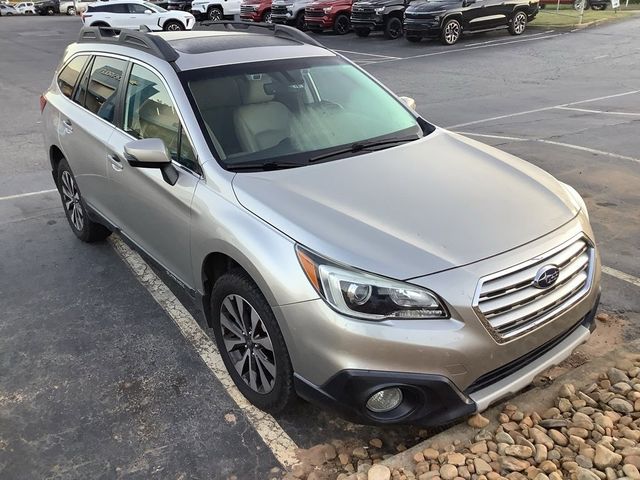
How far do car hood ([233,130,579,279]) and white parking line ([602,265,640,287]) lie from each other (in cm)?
133

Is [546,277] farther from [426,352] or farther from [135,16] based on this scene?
[135,16]

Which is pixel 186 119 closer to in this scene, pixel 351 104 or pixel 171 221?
pixel 171 221

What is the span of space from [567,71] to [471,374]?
44.6 feet

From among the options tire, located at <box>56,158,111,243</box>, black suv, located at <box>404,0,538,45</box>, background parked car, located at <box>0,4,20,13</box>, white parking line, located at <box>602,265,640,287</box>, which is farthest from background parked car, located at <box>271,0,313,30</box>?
background parked car, located at <box>0,4,20,13</box>

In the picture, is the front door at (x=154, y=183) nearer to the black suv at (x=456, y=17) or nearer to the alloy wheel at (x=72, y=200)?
the alloy wheel at (x=72, y=200)

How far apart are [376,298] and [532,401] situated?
1.11 meters

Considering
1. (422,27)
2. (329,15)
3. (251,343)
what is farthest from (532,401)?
(329,15)

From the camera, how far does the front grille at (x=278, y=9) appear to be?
24078mm

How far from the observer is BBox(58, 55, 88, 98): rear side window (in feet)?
16.1

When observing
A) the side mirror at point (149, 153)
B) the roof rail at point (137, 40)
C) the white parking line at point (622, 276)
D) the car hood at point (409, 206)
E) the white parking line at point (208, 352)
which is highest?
the roof rail at point (137, 40)

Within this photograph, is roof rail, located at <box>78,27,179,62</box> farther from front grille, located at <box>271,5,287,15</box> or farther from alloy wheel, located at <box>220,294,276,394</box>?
front grille, located at <box>271,5,287,15</box>

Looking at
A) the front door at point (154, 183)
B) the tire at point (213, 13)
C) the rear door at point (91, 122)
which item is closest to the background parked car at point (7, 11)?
the tire at point (213, 13)

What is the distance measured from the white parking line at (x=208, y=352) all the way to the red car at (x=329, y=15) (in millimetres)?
19548

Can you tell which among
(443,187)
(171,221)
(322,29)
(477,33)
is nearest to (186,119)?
(171,221)
